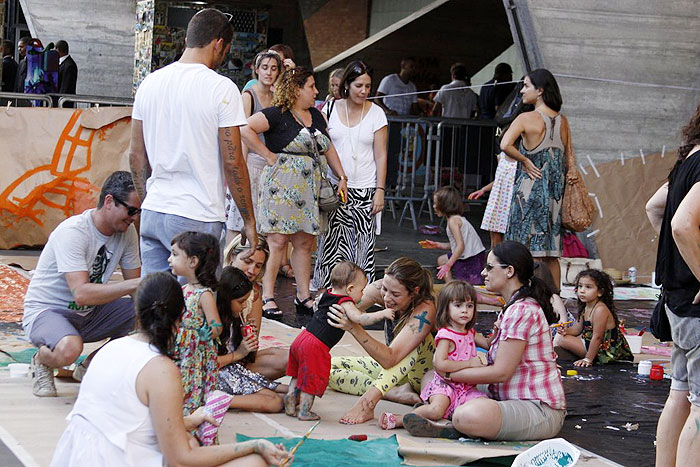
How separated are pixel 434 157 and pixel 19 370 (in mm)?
9057

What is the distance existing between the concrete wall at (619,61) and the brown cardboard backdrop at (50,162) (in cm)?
421

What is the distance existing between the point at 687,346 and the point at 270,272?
438 cm

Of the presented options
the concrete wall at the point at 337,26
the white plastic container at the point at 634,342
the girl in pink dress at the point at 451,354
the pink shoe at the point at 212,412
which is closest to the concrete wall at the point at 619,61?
the white plastic container at the point at 634,342

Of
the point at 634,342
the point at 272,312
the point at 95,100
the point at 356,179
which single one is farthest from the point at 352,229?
the point at 95,100

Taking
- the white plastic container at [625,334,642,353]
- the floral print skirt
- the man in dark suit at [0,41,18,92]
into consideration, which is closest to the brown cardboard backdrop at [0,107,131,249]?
the floral print skirt

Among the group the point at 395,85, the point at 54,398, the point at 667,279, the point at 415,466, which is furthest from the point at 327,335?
the point at 395,85

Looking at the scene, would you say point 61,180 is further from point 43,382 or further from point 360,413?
point 360,413

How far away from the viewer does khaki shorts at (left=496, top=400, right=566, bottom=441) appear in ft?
16.0

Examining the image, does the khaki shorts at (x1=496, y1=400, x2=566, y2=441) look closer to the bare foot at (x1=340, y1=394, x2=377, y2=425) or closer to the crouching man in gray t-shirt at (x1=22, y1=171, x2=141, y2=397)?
the bare foot at (x1=340, y1=394, x2=377, y2=425)

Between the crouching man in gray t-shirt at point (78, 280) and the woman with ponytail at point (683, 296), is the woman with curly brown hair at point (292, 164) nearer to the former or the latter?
the crouching man in gray t-shirt at point (78, 280)

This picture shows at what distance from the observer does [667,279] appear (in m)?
4.00

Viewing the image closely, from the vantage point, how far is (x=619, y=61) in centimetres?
1092

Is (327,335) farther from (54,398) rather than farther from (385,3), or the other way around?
(385,3)

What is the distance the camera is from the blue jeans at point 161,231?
4.90 m
